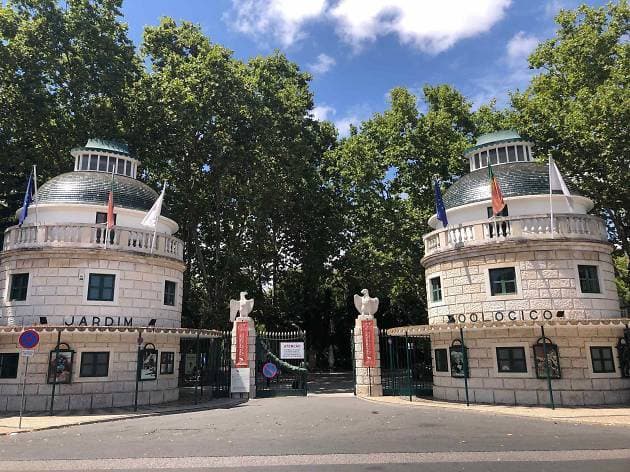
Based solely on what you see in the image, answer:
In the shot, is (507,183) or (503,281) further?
(507,183)

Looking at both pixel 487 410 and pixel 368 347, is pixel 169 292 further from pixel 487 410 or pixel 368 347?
pixel 487 410

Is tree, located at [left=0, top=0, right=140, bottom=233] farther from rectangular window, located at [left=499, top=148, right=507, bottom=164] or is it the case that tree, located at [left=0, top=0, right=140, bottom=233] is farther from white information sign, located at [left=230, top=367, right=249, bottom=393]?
rectangular window, located at [left=499, top=148, right=507, bottom=164]

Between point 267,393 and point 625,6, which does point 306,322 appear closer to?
point 267,393

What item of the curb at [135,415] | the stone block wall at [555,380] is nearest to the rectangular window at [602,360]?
the stone block wall at [555,380]

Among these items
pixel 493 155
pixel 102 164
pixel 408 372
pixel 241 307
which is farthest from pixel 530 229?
pixel 102 164

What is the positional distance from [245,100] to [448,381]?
24.0m

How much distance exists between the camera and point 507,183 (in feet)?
82.1

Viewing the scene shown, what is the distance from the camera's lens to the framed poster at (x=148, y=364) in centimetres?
2336

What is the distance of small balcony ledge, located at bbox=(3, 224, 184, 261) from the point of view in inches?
904

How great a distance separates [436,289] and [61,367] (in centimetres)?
1794

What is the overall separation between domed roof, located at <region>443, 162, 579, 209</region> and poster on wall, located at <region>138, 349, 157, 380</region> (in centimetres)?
1725

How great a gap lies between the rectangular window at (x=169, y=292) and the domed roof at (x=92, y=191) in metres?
4.30

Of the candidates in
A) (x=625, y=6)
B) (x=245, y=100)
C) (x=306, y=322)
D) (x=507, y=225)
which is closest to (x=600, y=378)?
(x=507, y=225)

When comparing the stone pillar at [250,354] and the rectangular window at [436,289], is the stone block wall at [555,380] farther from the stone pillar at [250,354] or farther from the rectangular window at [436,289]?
the stone pillar at [250,354]
